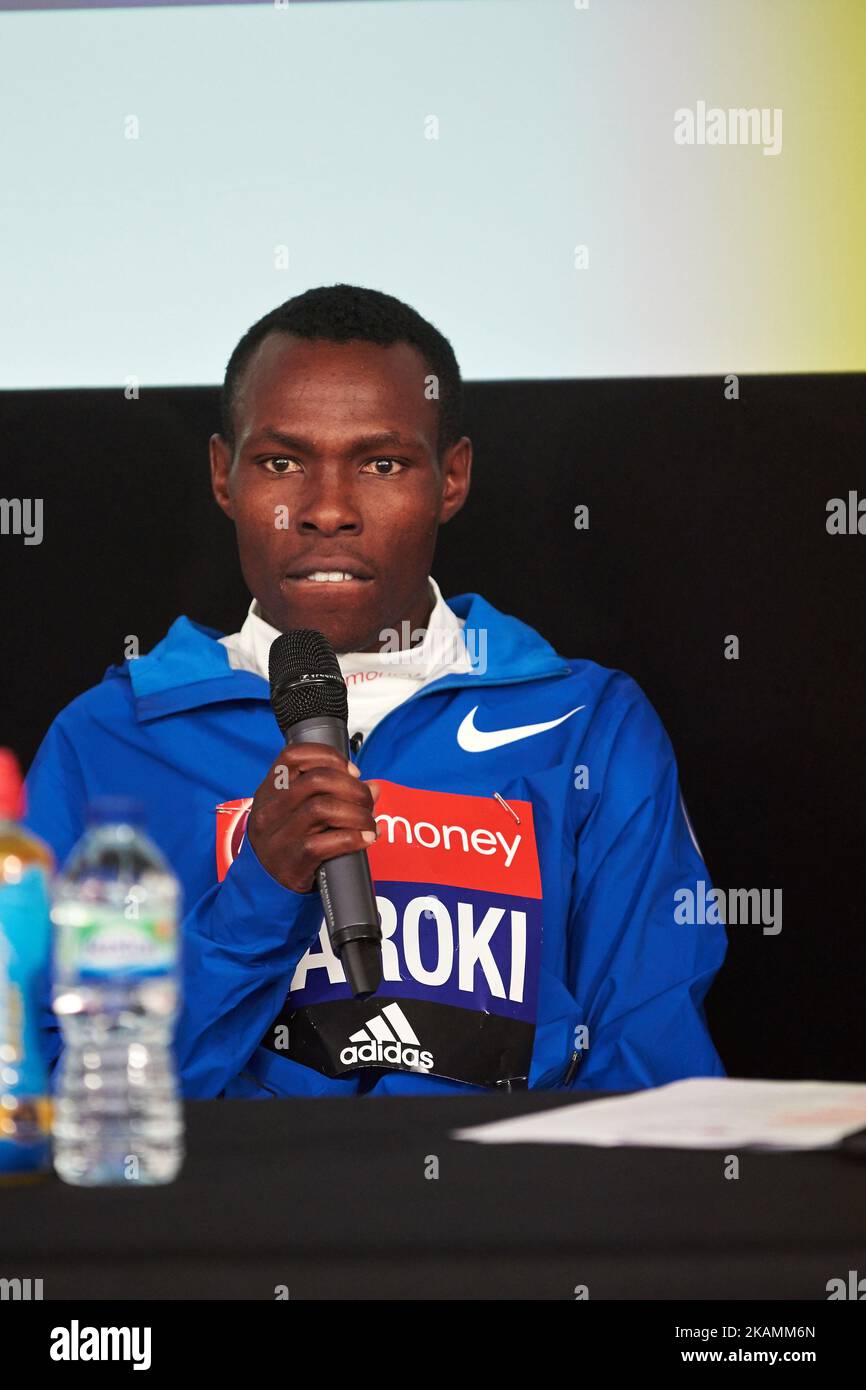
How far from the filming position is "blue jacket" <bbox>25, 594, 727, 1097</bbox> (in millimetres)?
1681

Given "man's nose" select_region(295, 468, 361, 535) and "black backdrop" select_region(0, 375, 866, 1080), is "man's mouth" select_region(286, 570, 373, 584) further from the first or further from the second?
"black backdrop" select_region(0, 375, 866, 1080)

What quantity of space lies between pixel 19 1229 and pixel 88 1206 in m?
0.05

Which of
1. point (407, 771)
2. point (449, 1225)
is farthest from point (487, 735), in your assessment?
point (449, 1225)

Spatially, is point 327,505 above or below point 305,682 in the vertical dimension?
above

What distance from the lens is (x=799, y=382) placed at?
2.14m

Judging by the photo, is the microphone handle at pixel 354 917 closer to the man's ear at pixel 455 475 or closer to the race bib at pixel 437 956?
the race bib at pixel 437 956

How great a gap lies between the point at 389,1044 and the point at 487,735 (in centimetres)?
38

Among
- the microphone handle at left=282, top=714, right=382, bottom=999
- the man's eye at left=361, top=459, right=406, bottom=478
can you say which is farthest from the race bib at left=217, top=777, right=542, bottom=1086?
the microphone handle at left=282, top=714, right=382, bottom=999

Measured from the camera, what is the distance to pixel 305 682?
122 cm

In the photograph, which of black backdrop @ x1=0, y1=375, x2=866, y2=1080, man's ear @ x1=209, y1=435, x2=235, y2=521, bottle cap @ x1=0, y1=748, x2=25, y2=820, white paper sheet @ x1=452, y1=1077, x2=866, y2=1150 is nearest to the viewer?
white paper sheet @ x1=452, y1=1077, x2=866, y2=1150

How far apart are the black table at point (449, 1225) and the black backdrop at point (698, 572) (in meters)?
1.28

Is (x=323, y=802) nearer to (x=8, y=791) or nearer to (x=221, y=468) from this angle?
(x=8, y=791)

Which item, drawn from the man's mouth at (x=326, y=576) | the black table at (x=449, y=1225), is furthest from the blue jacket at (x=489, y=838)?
the black table at (x=449, y=1225)

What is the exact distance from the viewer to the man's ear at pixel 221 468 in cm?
204
